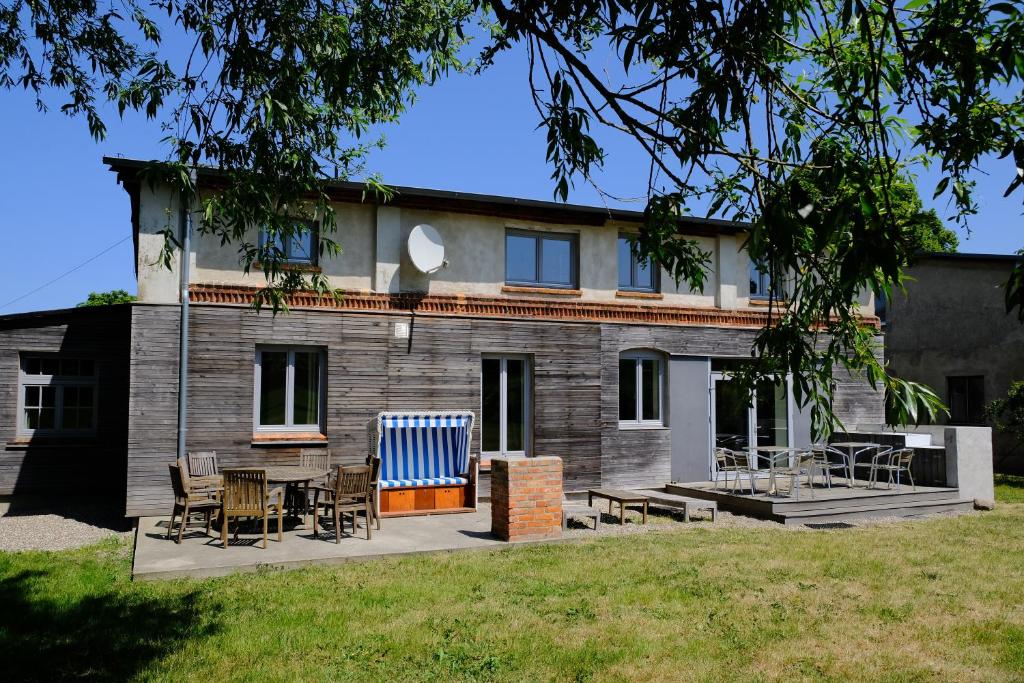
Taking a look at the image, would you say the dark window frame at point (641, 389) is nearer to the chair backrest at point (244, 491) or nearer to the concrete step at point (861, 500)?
the concrete step at point (861, 500)

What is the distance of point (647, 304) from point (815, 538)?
19.0 feet

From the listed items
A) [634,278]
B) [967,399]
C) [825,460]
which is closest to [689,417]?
[825,460]

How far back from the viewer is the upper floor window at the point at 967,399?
21.0 metres

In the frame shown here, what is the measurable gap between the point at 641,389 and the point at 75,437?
1048cm

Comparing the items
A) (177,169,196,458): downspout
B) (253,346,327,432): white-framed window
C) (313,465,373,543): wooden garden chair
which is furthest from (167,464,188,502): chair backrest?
(253,346,327,432): white-framed window

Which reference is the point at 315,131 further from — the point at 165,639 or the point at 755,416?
the point at 755,416

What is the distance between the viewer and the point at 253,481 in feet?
30.2

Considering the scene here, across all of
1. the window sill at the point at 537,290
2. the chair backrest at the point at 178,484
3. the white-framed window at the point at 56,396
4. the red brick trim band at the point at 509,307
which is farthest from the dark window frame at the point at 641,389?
the white-framed window at the point at 56,396

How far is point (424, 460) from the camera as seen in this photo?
40.6ft

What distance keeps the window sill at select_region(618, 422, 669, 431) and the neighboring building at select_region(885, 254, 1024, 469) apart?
9.35 meters

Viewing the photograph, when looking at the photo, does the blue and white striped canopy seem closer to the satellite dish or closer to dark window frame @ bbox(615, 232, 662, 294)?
the satellite dish

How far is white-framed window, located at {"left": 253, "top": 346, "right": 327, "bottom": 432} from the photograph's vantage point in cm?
1228

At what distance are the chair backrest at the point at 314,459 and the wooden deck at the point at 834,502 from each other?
247 inches

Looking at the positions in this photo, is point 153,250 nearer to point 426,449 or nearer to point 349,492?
point 349,492
